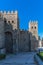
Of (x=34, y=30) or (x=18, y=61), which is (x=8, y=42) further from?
(x=18, y=61)

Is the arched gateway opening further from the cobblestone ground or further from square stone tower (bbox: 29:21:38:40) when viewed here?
square stone tower (bbox: 29:21:38:40)

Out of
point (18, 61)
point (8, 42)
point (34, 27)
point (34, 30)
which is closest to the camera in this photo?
point (18, 61)

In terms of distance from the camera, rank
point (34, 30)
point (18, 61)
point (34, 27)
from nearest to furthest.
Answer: point (18, 61) → point (34, 30) → point (34, 27)

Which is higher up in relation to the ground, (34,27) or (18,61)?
(34,27)

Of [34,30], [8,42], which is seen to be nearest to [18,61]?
[8,42]

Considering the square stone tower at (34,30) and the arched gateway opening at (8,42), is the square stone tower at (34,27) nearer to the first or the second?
the square stone tower at (34,30)

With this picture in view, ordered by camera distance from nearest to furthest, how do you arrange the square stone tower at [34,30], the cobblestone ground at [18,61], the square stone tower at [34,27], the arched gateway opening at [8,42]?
the cobblestone ground at [18,61]
the arched gateway opening at [8,42]
the square stone tower at [34,30]
the square stone tower at [34,27]

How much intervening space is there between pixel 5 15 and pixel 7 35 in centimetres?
545

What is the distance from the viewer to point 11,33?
44.6m

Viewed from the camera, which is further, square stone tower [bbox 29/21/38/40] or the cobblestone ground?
square stone tower [bbox 29/21/38/40]

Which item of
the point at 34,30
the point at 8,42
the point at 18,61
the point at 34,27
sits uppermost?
the point at 34,27

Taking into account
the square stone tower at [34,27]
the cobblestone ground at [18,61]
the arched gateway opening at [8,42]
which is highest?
the square stone tower at [34,27]

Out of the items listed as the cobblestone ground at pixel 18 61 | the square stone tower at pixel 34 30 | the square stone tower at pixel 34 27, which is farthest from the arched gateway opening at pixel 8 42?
the square stone tower at pixel 34 27

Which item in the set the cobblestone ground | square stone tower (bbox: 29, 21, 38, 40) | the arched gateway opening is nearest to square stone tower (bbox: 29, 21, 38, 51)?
square stone tower (bbox: 29, 21, 38, 40)
